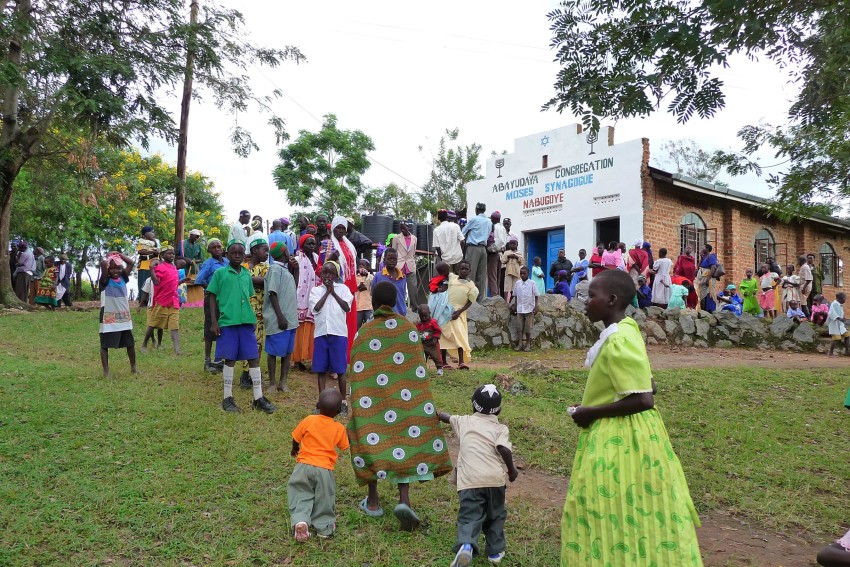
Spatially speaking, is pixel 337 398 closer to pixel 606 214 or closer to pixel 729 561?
pixel 729 561

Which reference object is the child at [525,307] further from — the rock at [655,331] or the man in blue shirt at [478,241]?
the rock at [655,331]

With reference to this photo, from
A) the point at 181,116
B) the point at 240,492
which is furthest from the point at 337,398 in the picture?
the point at 181,116

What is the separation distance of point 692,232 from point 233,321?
723 inches

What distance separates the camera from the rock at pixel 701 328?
1553 centimetres

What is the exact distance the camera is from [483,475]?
392 centimetres

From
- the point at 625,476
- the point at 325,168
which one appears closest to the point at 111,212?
the point at 325,168

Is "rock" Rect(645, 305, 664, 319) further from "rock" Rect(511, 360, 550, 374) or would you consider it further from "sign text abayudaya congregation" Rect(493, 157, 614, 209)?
"sign text abayudaya congregation" Rect(493, 157, 614, 209)

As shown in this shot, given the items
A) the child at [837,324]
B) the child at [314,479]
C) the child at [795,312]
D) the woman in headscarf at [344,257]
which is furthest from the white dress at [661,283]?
the child at [314,479]

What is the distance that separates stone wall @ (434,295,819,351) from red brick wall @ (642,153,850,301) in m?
4.69

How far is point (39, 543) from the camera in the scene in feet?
13.4

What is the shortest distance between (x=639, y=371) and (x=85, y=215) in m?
29.3

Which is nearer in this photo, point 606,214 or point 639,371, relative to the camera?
point 639,371

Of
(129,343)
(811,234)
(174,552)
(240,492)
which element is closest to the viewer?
(174,552)

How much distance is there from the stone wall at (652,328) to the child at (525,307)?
0.32 metres
